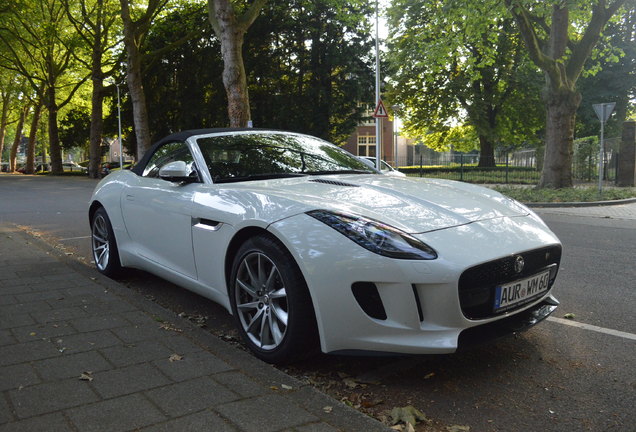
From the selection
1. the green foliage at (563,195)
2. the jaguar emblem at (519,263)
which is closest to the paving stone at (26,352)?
the jaguar emblem at (519,263)

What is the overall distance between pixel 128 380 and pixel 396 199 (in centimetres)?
177

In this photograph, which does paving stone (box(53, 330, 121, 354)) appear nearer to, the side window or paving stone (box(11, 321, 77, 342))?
paving stone (box(11, 321, 77, 342))

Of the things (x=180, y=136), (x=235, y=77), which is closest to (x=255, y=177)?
(x=180, y=136)

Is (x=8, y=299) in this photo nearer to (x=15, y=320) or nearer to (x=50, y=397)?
(x=15, y=320)

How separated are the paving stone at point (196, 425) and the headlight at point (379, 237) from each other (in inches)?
40.7

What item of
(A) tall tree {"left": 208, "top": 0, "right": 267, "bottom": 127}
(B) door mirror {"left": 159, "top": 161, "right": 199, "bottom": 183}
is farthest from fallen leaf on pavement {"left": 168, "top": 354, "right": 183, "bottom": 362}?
(A) tall tree {"left": 208, "top": 0, "right": 267, "bottom": 127}

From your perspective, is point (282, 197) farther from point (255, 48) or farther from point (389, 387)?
point (255, 48)

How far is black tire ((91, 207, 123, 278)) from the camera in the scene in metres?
5.14

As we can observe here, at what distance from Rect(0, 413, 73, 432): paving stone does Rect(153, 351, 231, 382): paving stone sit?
587mm

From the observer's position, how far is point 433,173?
28875 mm

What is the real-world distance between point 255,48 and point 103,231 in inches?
1106

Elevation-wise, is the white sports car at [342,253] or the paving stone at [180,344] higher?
the white sports car at [342,253]

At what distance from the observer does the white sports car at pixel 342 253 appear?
267cm

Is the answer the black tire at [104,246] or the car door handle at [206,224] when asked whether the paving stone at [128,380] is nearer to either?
the car door handle at [206,224]
